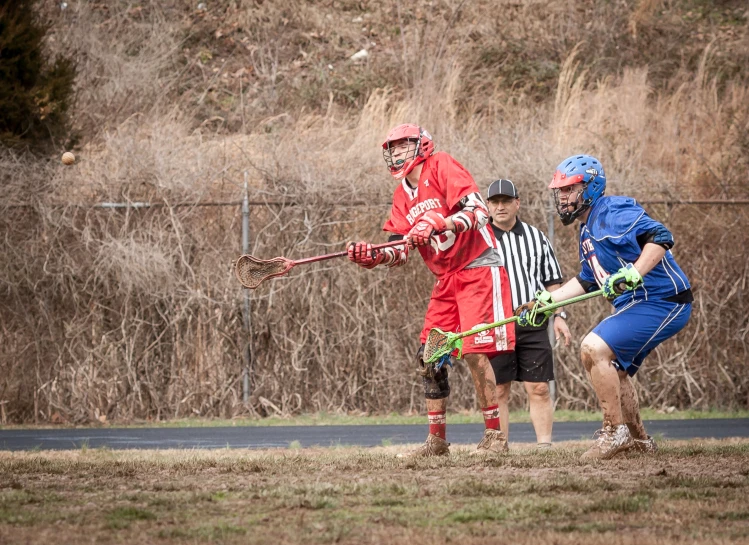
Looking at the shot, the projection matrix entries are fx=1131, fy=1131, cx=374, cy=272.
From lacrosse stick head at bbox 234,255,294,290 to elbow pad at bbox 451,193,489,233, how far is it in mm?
1402

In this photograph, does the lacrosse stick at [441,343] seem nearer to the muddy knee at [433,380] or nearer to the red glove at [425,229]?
the muddy knee at [433,380]

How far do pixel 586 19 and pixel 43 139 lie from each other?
1467cm

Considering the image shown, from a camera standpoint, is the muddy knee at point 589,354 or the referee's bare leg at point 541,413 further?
the referee's bare leg at point 541,413

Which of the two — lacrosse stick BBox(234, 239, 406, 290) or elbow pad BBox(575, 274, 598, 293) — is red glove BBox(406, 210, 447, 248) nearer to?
lacrosse stick BBox(234, 239, 406, 290)

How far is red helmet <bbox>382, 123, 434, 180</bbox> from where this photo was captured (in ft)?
26.8

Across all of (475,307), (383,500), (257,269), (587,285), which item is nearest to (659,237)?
(587,285)

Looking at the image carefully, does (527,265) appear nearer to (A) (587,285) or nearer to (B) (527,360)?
(B) (527,360)

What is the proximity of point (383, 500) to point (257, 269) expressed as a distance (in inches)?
124

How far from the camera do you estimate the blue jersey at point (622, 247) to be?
7.27 meters

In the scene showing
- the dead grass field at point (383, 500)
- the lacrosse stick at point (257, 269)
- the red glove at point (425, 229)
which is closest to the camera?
the dead grass field at point (383, 500)

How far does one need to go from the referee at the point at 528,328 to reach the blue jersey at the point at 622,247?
64.9 inches

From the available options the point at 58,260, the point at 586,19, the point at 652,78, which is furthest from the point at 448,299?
the point at 586,19

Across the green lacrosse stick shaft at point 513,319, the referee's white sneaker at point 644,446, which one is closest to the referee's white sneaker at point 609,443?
the referee's white sneaker at point 644,446

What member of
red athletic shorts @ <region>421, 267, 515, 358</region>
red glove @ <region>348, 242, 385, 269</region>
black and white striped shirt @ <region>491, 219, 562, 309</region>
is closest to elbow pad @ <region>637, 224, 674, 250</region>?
red athletic shorts @ <region>421, 267, 515, 358</region>
